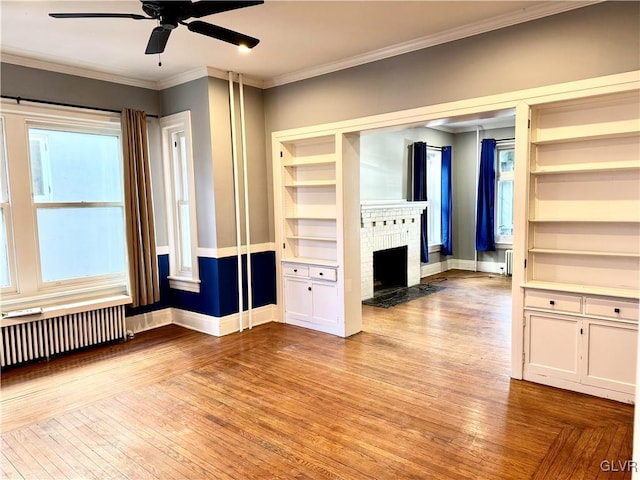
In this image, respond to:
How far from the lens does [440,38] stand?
3.72 meters

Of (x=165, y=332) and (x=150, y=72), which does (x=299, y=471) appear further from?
(x=150, y=72)

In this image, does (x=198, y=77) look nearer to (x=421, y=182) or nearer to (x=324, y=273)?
(x=324, y=273)

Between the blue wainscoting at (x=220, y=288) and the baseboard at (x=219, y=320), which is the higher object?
the blue wainscoting at (x=220, y=288)

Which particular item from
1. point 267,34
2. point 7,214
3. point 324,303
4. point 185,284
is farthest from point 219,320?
point 267,34

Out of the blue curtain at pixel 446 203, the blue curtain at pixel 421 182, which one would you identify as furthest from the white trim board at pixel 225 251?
the blue curtain at pixel 446 203

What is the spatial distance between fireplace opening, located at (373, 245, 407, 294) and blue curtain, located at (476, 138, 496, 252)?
1.96 meters

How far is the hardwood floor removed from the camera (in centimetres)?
242

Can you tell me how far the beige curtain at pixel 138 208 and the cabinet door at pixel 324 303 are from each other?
6.12ft

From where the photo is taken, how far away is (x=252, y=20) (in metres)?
3.33

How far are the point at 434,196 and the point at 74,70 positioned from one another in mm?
6398

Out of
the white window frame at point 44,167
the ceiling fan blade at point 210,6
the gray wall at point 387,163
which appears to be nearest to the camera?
the ceiling fan blade at point 210,6

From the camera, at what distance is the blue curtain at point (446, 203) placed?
8.45m

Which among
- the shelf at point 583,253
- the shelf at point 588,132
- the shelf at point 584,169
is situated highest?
the shelf at point 588,132

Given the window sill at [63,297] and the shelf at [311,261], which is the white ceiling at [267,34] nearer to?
the shelf at [311,261]
